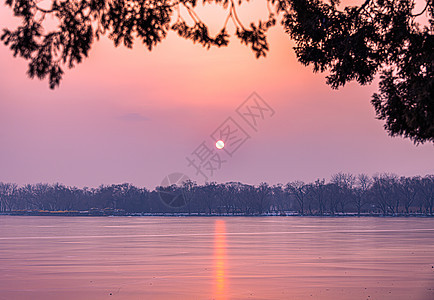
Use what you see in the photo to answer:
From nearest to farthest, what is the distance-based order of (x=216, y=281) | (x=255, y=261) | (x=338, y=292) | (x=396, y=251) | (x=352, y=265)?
(x=338, y=292), (x=216, y=281), (x=352, y=265), (x=255, y=261), (x=396, y=251)

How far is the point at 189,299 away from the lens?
18.4 metres

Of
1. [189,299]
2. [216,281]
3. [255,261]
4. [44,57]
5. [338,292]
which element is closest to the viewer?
[44,57]

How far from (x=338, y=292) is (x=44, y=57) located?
1056 cm

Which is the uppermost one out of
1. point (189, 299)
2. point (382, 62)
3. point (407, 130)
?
point (382, 62)

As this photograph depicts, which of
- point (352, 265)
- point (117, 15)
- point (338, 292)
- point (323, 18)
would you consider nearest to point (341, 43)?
point (323, 18)

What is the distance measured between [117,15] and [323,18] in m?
7.65

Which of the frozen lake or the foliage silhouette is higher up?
the foliage silhouette

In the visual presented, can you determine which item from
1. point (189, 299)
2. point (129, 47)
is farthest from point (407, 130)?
point (129, 47)

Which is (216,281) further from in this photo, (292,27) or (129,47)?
(129,47)

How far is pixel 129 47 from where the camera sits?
43.5 feet

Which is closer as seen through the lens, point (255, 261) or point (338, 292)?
point (338, 292)

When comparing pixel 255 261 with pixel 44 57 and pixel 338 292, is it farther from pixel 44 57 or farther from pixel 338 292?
pixel 44 57

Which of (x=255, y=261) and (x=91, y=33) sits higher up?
(x=91, y=33)

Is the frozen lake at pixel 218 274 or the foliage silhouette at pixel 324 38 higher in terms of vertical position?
the foliage silhouette at pixel 324 38
